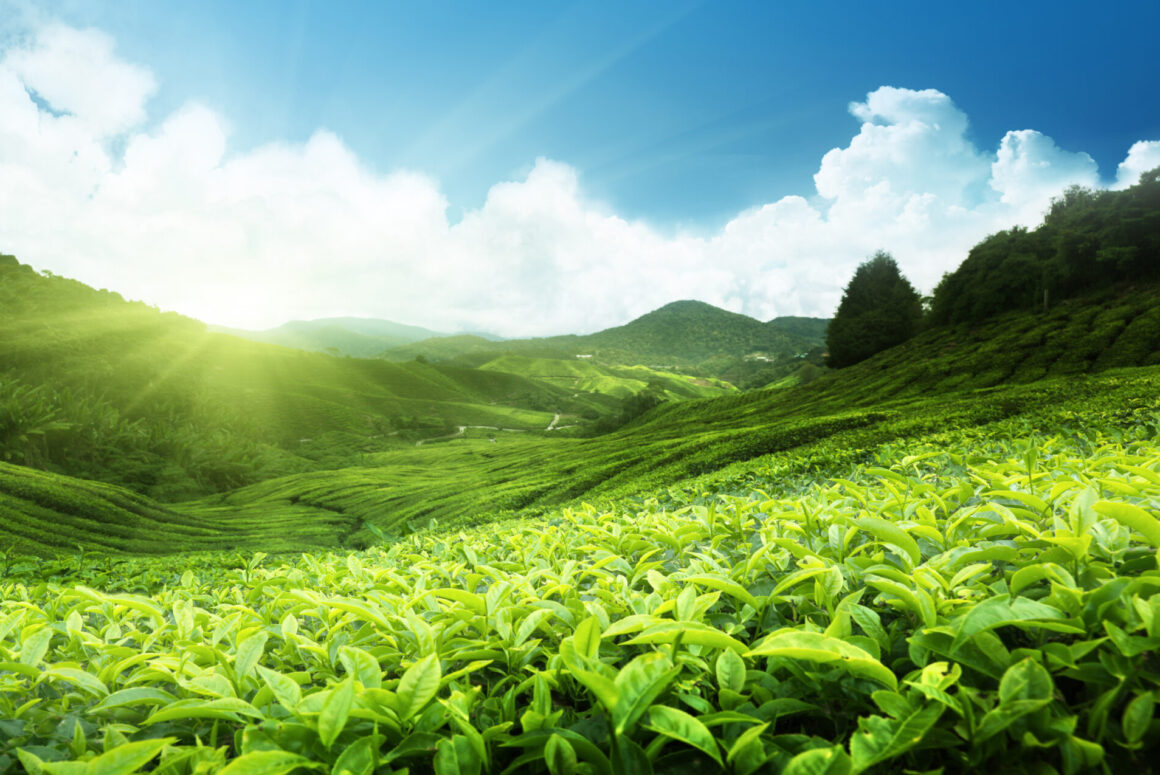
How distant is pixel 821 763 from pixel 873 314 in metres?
63.2

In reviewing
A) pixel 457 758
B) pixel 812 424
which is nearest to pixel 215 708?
pixel 457 758

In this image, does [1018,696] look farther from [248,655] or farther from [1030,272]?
[1030,272]

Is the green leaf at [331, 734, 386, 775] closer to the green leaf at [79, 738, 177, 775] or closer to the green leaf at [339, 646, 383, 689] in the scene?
the green leaf at [339, 646, 383, 689]

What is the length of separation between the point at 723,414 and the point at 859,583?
128 ft

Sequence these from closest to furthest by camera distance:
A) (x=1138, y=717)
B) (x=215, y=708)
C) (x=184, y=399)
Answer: (x=1138, y=717) → (x=215, y=708) → (x=184, y=399)

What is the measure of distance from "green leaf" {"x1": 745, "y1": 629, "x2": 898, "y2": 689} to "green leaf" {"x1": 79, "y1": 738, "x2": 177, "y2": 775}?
135cm

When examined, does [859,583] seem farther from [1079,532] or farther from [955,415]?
[955,415]

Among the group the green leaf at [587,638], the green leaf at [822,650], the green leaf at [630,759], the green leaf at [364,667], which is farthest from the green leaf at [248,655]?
the green leaf at [822,650]

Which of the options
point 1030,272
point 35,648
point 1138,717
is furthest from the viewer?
point 1030,272

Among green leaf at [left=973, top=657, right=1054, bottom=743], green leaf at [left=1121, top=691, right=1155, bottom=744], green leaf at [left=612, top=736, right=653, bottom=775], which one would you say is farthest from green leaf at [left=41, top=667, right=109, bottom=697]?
green leaf at [left=1121, top=691, right=1155, bottom=744]

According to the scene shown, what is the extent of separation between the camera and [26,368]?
5538 centimetres

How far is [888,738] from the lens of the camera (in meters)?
1.08

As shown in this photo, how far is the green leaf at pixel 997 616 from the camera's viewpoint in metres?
A: 1.17

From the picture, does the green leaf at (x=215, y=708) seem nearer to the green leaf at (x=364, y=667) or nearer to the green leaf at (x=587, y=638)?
the green leaf at (x=364, y=667)
